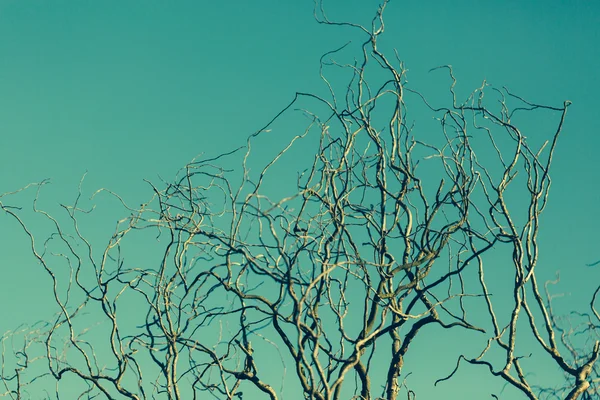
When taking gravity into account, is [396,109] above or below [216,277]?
above

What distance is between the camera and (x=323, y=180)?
3115 mm

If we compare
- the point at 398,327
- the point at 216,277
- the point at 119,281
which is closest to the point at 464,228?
the point at 398,327

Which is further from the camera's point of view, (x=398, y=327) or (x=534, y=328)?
(x=398, y=327)

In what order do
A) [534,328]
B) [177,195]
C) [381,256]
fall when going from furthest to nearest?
[177,195] < [381,256] < [534,328]

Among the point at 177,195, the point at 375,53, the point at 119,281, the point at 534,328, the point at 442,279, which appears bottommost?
the point at 534,328

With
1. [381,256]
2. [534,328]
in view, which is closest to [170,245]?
[381,256]

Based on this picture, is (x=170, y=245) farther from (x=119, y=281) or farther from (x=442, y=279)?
(x=442, y=279)

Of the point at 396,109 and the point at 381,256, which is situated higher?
the point at 396,109

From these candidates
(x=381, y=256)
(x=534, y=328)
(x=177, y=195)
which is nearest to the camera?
(x=534, y=328)

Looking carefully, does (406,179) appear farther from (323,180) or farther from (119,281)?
(119,281)

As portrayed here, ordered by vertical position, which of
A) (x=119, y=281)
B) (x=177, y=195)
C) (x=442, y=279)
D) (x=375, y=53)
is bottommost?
(x=442, y=279)

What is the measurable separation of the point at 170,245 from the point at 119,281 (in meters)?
0.29

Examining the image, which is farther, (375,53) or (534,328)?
(375,53)

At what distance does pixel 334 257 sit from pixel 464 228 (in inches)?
22.5
